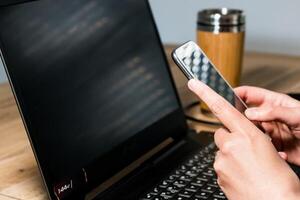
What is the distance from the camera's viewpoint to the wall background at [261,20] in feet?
5.47

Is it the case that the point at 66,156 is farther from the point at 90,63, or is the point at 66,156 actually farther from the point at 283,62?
the point at 283,62

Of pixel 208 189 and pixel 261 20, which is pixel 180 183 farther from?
pixel 261 20

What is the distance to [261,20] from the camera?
1.72 meters

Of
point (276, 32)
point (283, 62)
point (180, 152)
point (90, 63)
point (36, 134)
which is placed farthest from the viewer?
point (276, 32)

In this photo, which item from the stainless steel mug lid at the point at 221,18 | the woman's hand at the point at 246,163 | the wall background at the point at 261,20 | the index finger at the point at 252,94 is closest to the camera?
the woman's hand at the point at 246,163

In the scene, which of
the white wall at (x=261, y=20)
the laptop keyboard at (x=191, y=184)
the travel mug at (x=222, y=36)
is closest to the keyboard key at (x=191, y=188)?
the laptop keyboard at (x=191, y=184)

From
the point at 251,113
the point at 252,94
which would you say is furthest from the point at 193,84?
the point at 252,94

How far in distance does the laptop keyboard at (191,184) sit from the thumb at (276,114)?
0.38 ft

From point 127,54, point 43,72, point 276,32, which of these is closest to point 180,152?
point 127,54

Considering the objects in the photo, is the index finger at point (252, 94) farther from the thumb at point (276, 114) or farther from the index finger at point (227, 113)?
the index finger at point (227, 113)

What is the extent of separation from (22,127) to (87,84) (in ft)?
0.91

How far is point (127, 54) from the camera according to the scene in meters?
0.90

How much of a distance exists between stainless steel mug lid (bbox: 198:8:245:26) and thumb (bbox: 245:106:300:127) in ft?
1.03

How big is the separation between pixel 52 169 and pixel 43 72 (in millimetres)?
127
